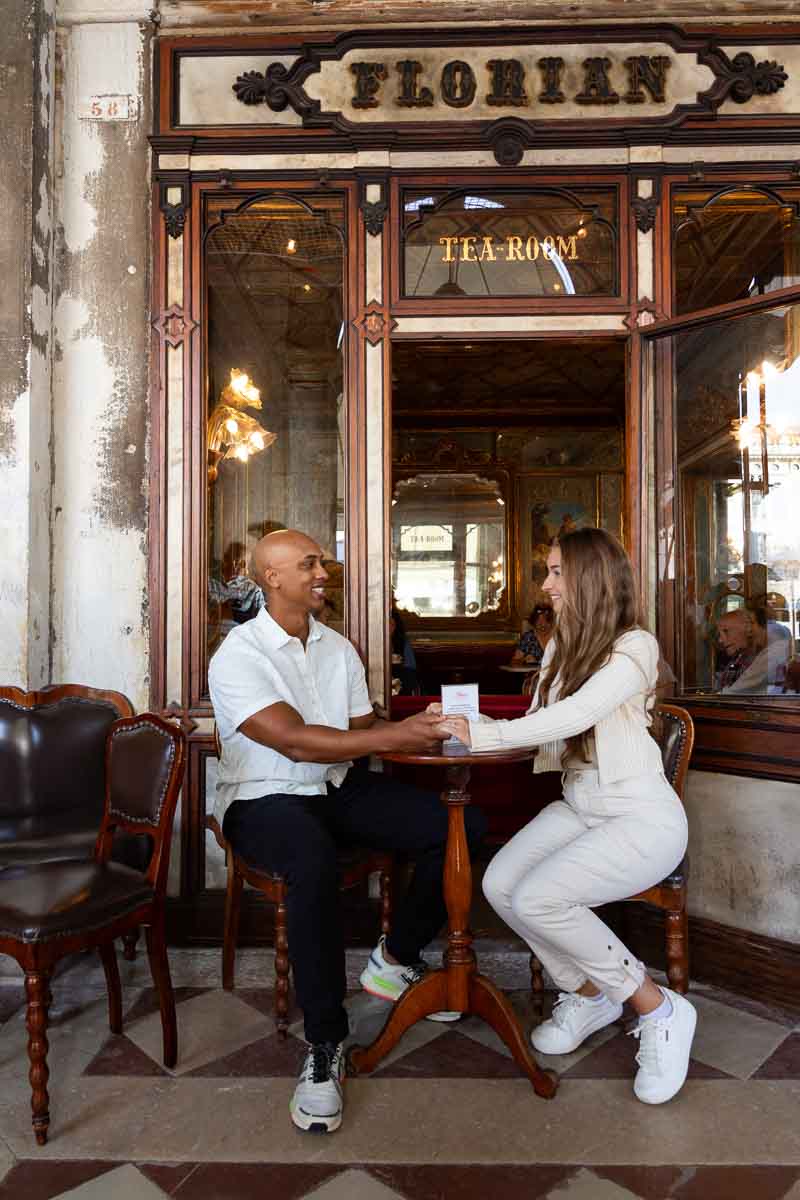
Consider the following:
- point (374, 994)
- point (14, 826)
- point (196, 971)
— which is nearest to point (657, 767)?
point (374, 994)

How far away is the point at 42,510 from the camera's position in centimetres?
356

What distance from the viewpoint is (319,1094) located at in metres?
2.29

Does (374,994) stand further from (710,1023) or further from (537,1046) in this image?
(710,1023)

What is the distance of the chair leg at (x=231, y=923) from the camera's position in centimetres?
307

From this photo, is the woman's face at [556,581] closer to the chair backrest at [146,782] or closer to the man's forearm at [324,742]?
the man's forearm at [324,742]

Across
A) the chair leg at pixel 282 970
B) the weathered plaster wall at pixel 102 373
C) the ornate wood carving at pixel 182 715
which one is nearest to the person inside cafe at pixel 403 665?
the ornate wood carving at pixel 182 715

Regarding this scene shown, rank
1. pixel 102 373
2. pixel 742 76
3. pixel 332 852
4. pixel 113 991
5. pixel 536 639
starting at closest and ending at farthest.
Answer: pixel 332 852 < pixel 113 991 < pixel 742 76 < pixel 102 373 < pixel 536 639

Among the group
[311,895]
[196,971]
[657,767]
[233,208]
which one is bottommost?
[196,971]

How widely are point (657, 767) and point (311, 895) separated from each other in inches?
40.6

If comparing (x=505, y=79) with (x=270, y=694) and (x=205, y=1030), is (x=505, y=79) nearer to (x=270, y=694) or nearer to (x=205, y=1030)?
A: (x=270, y=694)

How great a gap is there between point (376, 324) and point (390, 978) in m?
2.43

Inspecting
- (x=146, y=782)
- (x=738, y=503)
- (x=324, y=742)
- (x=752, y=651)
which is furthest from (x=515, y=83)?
(x=146, y=782)

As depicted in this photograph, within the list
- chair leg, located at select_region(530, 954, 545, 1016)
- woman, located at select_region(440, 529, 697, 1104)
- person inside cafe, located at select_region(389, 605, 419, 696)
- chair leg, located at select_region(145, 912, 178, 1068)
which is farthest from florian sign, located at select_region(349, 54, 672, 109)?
chair leg, located at select_region(530, 954, 545, 1016)

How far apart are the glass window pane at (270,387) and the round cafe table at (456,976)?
1.22m
